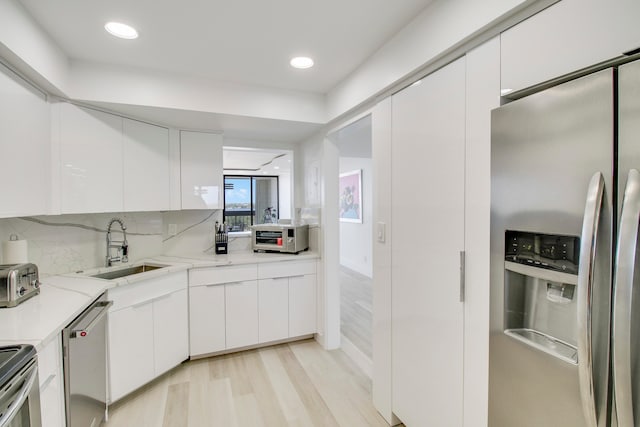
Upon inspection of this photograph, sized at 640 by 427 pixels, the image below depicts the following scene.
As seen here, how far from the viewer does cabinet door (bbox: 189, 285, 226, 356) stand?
2707 mm

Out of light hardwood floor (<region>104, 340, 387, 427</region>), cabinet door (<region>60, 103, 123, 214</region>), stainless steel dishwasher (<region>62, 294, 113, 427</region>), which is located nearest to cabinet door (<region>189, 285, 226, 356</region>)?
light hardwood floor (<region>104, 340, 387, 427</region>)

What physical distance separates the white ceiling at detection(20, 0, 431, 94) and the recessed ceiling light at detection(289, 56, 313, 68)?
0.05m

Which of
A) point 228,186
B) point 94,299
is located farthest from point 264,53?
point 228,186

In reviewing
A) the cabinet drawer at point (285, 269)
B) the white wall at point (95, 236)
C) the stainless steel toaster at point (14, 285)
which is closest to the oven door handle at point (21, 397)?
the stainless steel toaster at point (14, 285)

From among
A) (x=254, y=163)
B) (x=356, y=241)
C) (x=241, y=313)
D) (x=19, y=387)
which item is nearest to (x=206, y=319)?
(x=241, y=313)

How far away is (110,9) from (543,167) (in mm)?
2014

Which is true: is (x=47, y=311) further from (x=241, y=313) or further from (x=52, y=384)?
(x=241, y=313)

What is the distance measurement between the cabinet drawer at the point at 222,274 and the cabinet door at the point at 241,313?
2.2 inches

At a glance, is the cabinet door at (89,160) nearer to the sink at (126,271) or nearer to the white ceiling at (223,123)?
the white ceiling at (223,123)

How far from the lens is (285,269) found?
302cm

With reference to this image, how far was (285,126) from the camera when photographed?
9.25 ft

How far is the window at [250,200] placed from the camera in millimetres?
6441

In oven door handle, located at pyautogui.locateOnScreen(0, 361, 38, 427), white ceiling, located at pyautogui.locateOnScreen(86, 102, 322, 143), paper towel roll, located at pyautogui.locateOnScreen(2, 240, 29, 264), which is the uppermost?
white ceiling, located at pyautogui.locateOnScreen(86, 102, 322, 143)

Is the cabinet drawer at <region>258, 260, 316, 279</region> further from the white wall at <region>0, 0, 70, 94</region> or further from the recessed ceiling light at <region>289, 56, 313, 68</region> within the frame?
the white wall at <region>0, 0, 70, 94</region>
